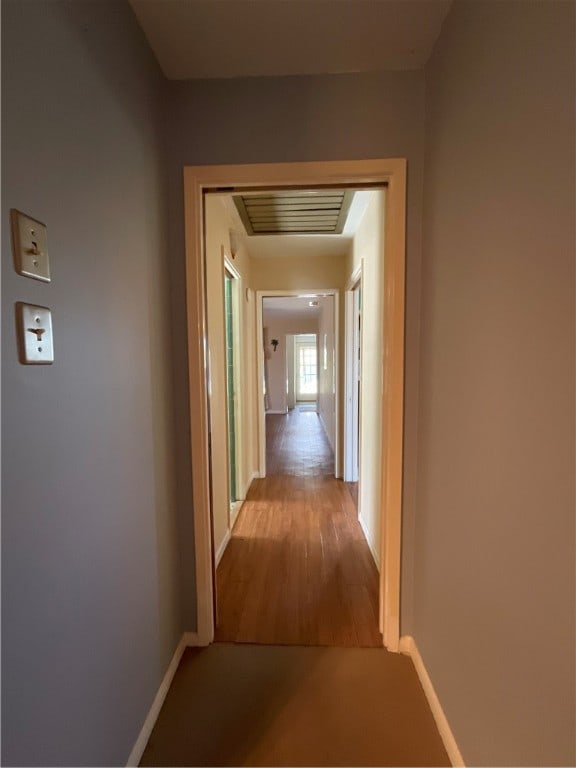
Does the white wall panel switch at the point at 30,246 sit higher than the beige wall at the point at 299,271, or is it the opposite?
the beige wall at the point at 299,271

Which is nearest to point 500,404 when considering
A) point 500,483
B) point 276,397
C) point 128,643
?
point 500,483

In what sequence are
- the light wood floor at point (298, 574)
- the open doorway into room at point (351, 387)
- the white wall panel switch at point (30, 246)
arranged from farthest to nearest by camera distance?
the open doorway into room at point (351, 387), the light wood floor at point (298, 574), the white wall panel switch at point (30, 246)

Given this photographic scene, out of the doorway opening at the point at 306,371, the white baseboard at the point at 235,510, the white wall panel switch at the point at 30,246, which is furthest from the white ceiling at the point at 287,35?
the doorway opening at the point at 306,371

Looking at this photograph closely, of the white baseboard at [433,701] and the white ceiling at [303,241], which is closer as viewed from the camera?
the white baseboard at [433,701]

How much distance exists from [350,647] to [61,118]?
230 centimetres

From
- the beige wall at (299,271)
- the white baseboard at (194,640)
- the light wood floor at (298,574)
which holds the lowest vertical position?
the light wood floor at (298,574)

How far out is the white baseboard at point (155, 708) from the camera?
128 cm

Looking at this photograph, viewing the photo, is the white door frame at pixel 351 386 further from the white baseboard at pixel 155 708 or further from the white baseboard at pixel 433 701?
the white baseboard at pixel 155 708

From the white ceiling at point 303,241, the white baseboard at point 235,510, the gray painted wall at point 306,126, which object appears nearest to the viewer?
the gray painted wall at point 306,126

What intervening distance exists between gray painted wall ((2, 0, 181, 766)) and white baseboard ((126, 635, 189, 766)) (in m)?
0.06

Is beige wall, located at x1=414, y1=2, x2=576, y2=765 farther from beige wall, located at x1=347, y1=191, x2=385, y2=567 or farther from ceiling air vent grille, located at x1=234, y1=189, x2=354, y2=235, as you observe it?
ceiling air vent grille, located at x1=234, y1=189, x2=354, y2=235

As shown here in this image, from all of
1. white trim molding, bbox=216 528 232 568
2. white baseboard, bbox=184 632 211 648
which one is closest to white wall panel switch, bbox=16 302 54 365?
white baseboard, bbox=184 632 211 648

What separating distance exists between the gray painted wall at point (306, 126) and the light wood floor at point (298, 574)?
3.84ft

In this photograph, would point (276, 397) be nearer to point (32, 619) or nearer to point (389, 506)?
point (389, 506)
